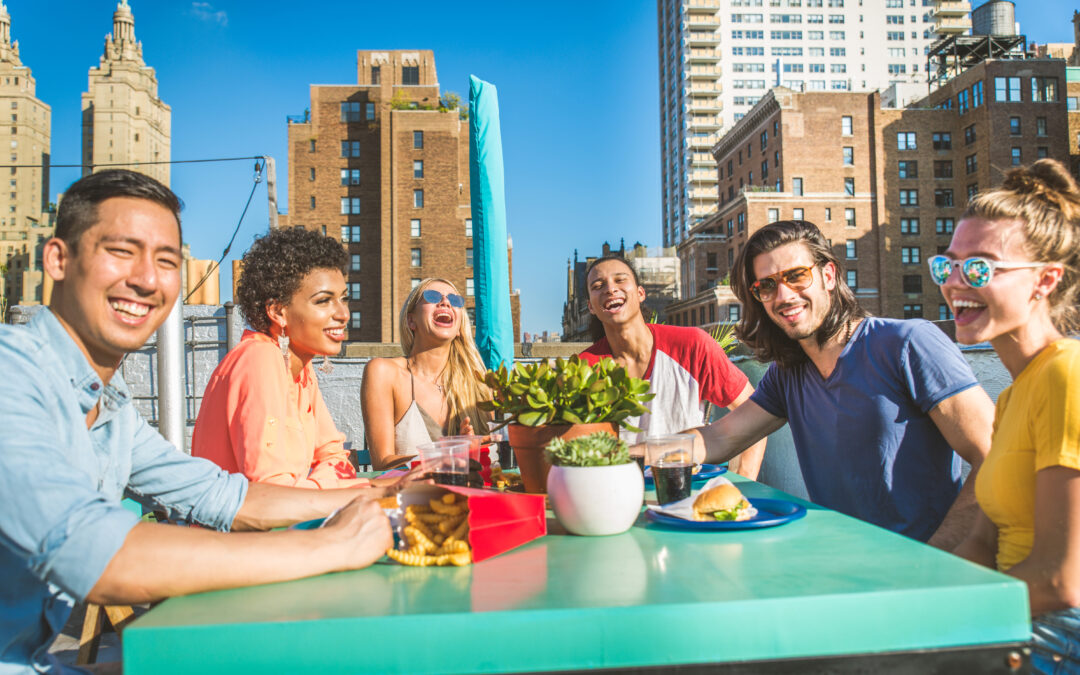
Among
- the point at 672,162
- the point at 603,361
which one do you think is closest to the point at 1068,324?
the point at 603,361

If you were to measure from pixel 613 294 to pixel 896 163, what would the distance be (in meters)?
64.5

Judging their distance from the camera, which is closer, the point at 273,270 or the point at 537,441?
the point at 537,441

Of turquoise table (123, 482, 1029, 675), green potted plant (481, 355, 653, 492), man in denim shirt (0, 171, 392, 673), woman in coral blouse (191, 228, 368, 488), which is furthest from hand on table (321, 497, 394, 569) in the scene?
woman in coral blouse (191, 228, 368, 488)

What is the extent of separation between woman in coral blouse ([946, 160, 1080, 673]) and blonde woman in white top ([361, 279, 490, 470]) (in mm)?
2243

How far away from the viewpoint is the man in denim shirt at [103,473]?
1.16 meters

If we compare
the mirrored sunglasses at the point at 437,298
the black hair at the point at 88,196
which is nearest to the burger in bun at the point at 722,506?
the black hair at the point at 88,196

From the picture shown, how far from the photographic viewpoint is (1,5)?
131625 millimetres

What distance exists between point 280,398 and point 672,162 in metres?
105

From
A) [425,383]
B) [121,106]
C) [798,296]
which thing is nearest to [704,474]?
[798,296]

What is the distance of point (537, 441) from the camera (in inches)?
79.2

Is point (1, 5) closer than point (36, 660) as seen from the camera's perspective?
No

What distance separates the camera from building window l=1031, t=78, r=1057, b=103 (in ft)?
183

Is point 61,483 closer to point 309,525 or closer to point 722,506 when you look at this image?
point 309,525

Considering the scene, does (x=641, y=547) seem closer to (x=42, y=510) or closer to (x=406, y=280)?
(x=42, y=510)
